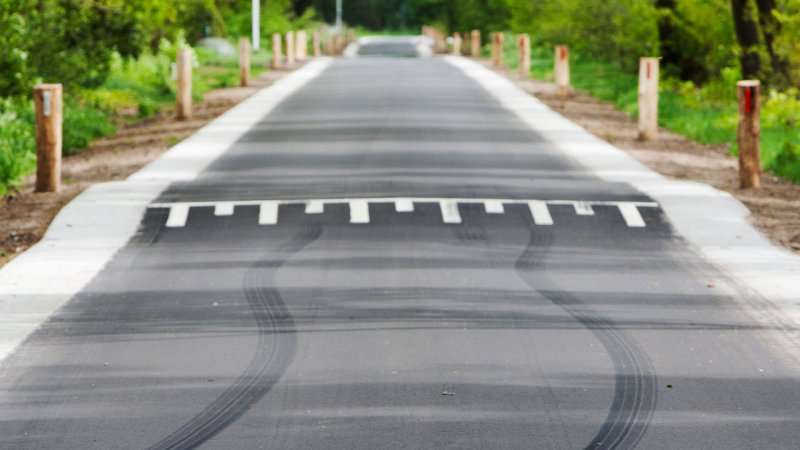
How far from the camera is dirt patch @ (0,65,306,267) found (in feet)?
47.1

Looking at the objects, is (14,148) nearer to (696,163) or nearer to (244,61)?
(696,163)

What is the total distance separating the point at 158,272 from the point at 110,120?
1597 centimetres

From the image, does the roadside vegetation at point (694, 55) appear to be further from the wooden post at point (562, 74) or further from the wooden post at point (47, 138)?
the wooden post at point (47, 138)

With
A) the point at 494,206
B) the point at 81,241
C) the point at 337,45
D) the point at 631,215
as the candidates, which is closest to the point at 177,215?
the point at 81,241

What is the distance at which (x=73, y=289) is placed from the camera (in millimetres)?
11258

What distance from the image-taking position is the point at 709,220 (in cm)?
1465

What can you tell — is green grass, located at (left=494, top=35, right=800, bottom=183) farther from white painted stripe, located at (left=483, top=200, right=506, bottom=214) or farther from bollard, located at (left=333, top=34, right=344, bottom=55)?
bollard, located at (left=333, top=34, right=344, bottom=55)

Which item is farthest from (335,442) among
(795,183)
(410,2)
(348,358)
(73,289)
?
(410,2)

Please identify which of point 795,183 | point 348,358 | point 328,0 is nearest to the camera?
point 348,358

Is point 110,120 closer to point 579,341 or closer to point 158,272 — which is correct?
point 158,272

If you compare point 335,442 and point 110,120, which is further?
point 110,120

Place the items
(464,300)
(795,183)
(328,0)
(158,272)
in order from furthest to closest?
(328,0), (795,183), (158,272), (464,300)

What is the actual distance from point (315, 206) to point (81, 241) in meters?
2.67

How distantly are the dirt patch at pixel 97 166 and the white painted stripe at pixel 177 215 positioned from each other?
3.79 feet
